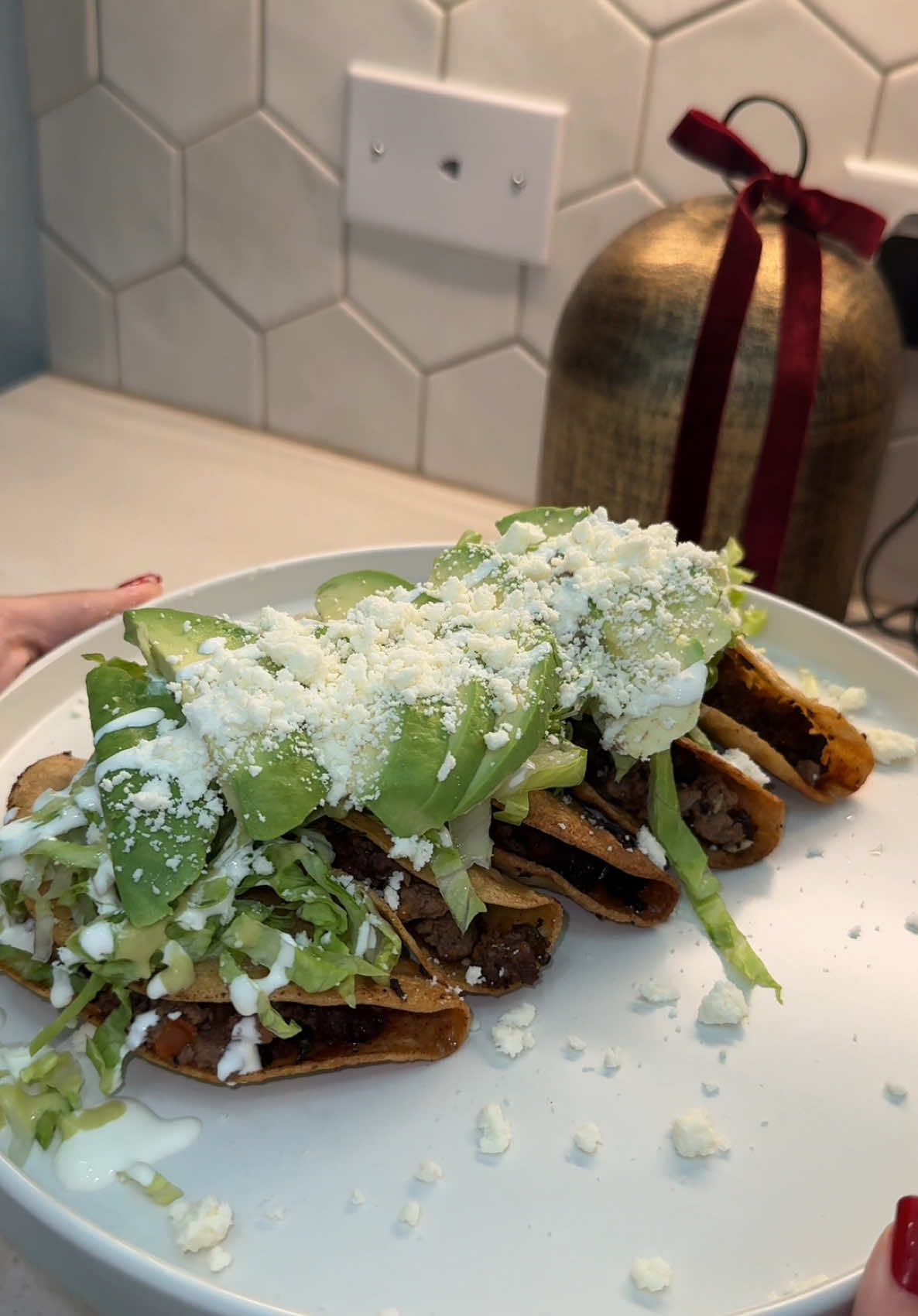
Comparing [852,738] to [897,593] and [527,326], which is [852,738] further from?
[527,326]

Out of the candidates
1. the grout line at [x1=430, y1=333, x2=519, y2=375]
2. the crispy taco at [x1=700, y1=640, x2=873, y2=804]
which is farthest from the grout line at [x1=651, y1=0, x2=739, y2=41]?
the crispy taco at [x1=700, y1=640, x2=873, y2=804]

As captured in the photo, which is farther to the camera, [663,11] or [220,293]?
[220,293]

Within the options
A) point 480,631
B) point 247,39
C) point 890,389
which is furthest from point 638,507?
point 247,39

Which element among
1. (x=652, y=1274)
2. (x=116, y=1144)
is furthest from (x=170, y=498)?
(x=652, y=1274)

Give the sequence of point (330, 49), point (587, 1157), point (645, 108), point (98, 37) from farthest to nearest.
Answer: point (98, 37) → point (330, 49) → point (645, 108) → point (587, 1157)

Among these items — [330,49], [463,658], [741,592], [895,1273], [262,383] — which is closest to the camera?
[895,1273]

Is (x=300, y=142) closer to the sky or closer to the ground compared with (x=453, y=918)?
closer to the sky

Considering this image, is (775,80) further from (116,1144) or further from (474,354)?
(116,1144)

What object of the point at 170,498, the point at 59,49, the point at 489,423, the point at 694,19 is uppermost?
the point at 694,19
